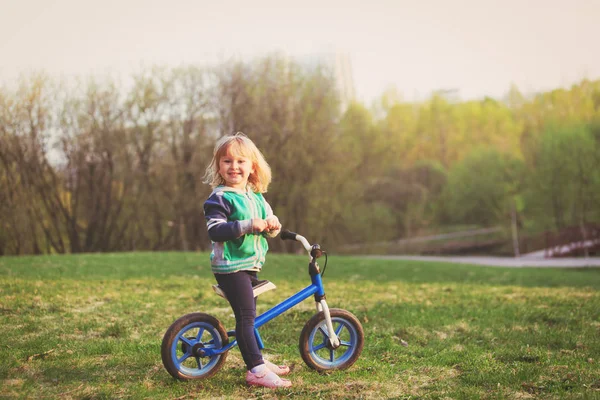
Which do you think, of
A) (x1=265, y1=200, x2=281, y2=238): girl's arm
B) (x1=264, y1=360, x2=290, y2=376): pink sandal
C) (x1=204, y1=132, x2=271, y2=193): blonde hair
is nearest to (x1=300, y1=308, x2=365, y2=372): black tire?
(x1=264, y1=360, x2=290, y2=376): pink sandal

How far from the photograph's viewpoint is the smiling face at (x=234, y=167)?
3.96 m

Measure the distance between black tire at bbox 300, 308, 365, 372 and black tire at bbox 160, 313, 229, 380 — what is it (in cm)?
59

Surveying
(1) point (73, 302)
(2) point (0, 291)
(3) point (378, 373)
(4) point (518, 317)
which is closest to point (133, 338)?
(1) point (73, 302)

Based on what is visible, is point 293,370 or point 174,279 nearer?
point 293,370

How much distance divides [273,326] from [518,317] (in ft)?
10.0

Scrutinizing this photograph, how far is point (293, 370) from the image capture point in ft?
14.0

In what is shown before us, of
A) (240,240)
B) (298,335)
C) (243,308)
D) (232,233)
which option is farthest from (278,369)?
(298,335)

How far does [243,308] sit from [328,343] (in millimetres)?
731

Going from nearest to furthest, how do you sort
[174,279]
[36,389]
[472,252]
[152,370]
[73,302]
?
[36,389] < [152,370] < [73,302] < [174,279] < [472,252]

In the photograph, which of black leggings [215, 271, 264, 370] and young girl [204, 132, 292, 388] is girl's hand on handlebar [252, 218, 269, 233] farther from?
black leggings [215, 271, 264, 370]

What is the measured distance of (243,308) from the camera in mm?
3805

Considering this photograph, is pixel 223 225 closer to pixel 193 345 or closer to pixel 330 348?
pixel 193 345

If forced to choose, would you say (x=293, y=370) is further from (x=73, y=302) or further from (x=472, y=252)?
(x=472, y=252)

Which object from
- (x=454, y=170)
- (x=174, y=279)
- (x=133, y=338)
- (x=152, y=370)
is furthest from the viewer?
(x=454, y=170)
